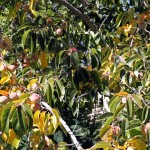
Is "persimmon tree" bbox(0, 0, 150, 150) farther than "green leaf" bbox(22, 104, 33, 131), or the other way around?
"persimmon tree" bbox(0, 0, 150, 150)

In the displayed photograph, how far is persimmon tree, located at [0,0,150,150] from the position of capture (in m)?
1.13

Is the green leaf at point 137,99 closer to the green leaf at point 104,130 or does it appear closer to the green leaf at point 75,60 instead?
the green leaf at point 104,130

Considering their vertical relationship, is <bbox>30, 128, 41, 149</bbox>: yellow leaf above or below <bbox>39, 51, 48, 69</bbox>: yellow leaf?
below

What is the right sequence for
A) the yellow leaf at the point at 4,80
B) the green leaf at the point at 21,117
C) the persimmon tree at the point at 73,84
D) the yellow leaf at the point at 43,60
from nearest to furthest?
the green leaf at the point at 21,117
the persimmon tree at the point at 73,84
the yellow leaf at the point at 4,80
the yellow leaf at the point at 43,60

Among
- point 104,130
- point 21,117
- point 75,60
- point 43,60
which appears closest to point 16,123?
point 21,117

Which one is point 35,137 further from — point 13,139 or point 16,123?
point 16,123

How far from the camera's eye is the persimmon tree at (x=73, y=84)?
1135mm

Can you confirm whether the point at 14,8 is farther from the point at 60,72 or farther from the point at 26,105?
the point at 26,105

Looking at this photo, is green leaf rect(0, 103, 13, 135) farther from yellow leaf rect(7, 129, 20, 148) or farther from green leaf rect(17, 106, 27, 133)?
yellow leaf rect(7, 129, 20, 148)

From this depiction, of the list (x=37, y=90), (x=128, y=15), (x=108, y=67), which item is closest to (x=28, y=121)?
(x=37, y=90)

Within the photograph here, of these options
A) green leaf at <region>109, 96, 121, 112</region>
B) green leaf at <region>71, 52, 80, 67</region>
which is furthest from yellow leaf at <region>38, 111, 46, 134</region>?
green leaf at <region>71, 52, 80, 67</region>

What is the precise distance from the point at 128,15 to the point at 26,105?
36.0 inches

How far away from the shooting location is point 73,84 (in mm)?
1482

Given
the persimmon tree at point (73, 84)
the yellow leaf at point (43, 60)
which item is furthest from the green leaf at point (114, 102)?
the yellow leaf at point (43, 60)
